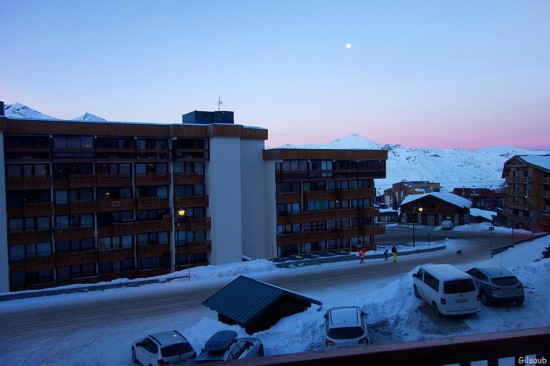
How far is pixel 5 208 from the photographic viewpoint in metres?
32.6

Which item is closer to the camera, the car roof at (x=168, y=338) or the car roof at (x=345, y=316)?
the car roof at (x=345, y=316)

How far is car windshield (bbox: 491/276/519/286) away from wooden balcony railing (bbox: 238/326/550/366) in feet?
56.5

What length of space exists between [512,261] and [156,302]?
82.6 feet

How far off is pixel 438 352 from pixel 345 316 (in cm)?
1376

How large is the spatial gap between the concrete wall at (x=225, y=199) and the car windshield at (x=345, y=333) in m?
25.6

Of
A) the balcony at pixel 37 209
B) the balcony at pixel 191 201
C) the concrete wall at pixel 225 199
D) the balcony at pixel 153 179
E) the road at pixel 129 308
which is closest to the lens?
the road at pixel 129 308

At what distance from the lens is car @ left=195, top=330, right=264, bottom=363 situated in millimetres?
15323

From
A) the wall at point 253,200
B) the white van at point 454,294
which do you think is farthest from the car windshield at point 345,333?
the wall at point 253,200

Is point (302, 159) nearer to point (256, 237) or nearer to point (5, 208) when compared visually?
point (256, 237)

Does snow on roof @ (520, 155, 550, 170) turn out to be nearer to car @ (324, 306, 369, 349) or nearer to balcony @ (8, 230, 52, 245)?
car @ (324, 306, 369, 349)

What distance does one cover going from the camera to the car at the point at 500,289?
1844 centimetres

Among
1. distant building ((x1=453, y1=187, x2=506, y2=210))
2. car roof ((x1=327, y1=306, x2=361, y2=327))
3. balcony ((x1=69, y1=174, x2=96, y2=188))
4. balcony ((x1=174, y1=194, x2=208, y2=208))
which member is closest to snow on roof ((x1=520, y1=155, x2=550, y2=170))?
distant building ((x1=453, y1=187, x2=506, y2=210))

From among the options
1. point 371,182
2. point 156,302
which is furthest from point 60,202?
point 371,182

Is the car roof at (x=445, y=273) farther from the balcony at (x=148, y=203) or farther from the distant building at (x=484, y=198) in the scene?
the distant building at (x=484, y=198)
